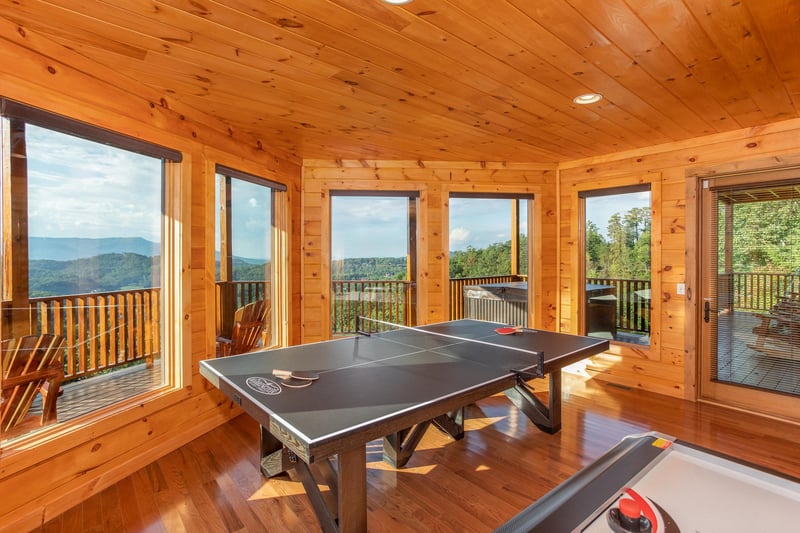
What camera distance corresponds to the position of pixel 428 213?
15.0 ft

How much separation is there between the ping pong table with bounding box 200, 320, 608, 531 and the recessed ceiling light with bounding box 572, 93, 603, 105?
1710 mm

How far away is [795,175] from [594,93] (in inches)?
81.0

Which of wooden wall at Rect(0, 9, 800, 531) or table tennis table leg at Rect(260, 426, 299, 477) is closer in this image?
wooden wall at Rect(0, 9, 800, 531)

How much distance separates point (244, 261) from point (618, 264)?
3955mm

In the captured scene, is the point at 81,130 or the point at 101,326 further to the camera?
the point at 101,326

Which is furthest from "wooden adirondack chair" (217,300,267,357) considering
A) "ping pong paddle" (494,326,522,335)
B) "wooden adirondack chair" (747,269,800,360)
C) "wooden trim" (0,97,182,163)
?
"wooden adirondack chair" (747,269,800,360)

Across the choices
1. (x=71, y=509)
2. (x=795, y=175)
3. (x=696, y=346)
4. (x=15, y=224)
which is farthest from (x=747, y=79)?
(x=71, y=509)

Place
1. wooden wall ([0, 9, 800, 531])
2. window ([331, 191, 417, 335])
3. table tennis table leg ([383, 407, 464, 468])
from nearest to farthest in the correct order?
wooden wall ([0, 9, 800, 531]) < table tennis table leg ([383, 407, 464, 468]) < window ([331, 191, 417, 335])

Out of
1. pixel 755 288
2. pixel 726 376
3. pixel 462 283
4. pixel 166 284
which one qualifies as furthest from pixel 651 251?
pixel 166 284

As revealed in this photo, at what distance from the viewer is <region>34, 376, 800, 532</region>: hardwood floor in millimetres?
2158

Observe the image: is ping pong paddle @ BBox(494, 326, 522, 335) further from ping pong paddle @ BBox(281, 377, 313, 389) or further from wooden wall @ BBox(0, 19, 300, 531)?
wooden wall @ BBox(0, 19, 300, 531)

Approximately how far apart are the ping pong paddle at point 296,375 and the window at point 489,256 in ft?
9.94

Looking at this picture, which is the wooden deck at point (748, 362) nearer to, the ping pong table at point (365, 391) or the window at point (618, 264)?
the window at point (618, 264)

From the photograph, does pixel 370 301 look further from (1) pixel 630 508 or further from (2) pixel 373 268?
(1) pixel 630 508
